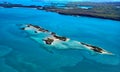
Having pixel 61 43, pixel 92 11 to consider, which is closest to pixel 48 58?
pixel 61 43

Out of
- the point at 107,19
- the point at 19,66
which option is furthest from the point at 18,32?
the point at 107,19

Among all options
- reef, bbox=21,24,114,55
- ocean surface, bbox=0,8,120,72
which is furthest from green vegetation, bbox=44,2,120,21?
reef, bbox=21,24,114,55

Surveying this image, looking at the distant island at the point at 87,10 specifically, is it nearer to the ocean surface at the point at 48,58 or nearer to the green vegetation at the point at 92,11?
the green vegetation at the point at 92,11

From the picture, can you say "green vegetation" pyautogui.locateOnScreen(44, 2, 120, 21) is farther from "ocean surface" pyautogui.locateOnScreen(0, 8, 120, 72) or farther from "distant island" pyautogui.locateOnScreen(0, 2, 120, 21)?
"ocean surface" pyautogui.locateOnScreen(0, 8, 120, 72)

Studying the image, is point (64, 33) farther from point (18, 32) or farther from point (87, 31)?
point (18, 32)

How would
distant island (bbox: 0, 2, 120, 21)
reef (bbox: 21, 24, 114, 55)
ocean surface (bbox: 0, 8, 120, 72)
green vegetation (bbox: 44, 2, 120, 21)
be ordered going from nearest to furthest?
1. ocean surface (bbox: 0, 8, 120, 72)
2. reef (bbox: 21, 24, 114, 55)
3. green vegetation (bbox: 44, 2, 120, 21)
4. distant island (bbox: 0, 2, 120, 21)

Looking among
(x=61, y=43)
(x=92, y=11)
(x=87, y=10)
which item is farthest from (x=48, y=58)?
(x=87, y=10)

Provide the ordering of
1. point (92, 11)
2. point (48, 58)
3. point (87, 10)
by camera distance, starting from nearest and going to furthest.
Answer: point (48, 58), point (92, 11), point (87, 10)

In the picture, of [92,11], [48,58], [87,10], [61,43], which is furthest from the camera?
[87,10]

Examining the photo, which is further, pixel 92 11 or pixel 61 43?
pixel 92 11

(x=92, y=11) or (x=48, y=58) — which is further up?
(x=48, y=58)

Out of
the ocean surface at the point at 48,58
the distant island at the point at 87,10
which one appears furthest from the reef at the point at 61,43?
the distant island at the point at 87,10

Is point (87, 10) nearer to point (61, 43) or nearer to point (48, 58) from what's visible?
point (61, 43)
